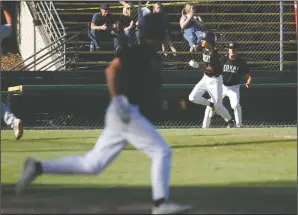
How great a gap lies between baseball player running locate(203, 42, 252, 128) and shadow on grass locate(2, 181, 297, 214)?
844 centimetres

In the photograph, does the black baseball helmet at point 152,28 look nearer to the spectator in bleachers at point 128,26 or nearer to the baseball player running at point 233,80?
the baseball player running at point 233,80

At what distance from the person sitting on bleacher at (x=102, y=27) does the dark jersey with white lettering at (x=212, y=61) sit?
3290 millimetres

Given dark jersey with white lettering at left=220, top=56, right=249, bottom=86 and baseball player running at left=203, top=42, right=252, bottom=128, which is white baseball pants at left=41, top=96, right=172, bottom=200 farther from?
dark jersey with white lettering at left=220, top=56, right=249, bottom=86

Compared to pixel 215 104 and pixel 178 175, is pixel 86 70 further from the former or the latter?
pixel 178 175

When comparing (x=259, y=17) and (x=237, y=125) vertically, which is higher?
(x=259, y=17)

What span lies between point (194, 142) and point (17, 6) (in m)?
12.4

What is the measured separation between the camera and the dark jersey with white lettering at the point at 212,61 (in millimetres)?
17266

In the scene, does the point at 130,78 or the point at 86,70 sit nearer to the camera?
the point at 130,78

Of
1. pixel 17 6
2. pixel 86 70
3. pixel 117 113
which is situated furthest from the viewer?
A: pixel 17 6

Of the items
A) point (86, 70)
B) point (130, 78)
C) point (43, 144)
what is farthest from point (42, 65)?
point (130, 78)

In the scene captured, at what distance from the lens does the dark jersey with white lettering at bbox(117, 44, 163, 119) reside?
7156 millimetres

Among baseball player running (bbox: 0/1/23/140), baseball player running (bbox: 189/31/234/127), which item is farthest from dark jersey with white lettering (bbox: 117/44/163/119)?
baseball player running (bbox: 189/31/234/127)

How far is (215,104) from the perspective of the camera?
17625 mm

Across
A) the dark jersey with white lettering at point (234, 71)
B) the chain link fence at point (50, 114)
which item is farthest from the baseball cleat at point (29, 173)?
the dark jersey with white lettering at point (234, 71)
